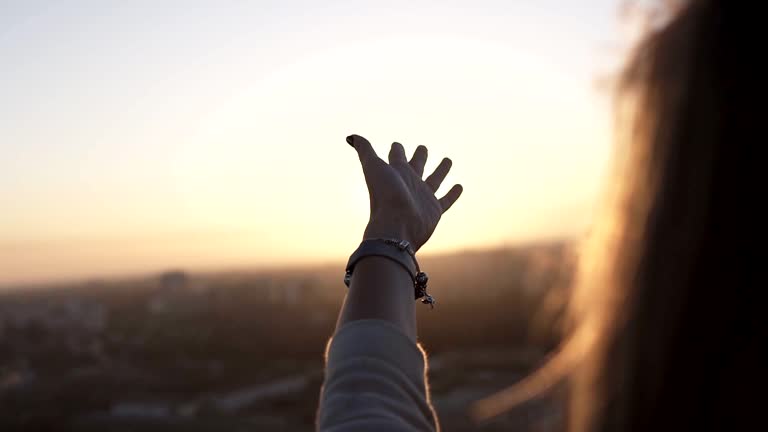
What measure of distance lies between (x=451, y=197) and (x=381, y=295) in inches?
32.6

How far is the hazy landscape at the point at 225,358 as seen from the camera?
64.8 ft

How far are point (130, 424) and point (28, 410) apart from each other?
16.0ft

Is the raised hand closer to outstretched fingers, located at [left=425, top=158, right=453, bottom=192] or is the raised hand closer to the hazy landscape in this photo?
outstretched fingers, located at [left=425, top=158, right=453, bottom=192]

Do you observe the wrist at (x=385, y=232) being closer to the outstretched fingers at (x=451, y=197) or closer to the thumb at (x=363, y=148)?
the thumb at (x=363, y=148)

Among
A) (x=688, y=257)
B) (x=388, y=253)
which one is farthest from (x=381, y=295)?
(x=688, y=257)

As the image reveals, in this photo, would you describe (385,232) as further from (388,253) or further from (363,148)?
(363,148)

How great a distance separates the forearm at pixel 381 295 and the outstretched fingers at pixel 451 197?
586 millimetres

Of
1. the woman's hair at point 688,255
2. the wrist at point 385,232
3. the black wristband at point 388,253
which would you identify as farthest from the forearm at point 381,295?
the woman's hair at point 688,255

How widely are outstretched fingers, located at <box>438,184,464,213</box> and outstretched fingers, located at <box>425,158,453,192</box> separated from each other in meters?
0.05

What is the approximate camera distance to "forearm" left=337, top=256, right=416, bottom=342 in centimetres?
148

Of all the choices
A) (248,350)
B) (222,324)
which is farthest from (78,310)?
(248,350)

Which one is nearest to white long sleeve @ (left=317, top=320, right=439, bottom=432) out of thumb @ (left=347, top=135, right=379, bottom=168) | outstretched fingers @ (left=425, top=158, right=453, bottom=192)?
thumb @ (left=347, top=135, right=379, bottom=168)

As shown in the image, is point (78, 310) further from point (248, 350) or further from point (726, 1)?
point (726, 1)

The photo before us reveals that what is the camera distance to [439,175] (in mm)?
2303
